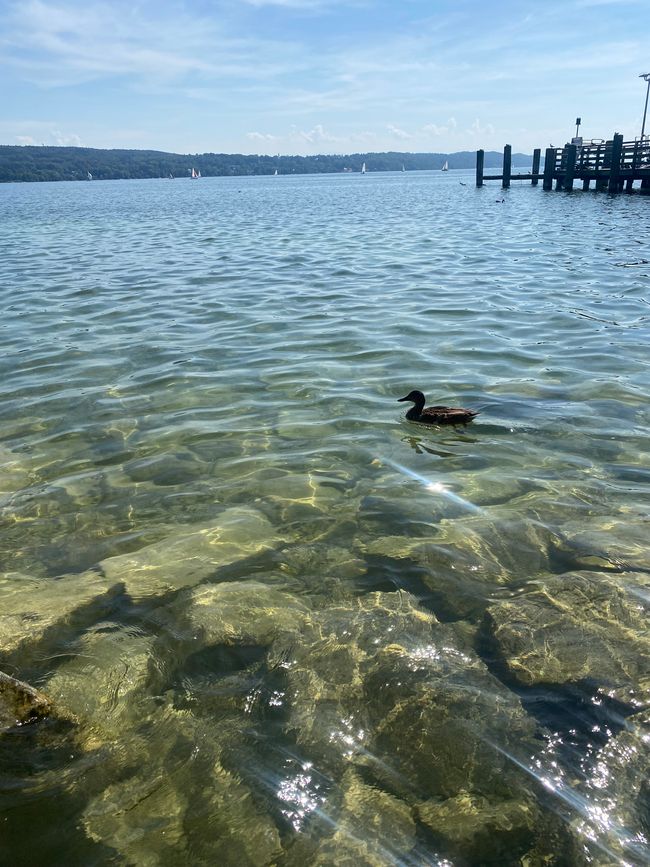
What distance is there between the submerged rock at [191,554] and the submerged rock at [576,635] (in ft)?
6.75

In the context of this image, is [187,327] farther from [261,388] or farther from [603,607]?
[603,607]

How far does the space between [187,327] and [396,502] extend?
7.88 metres

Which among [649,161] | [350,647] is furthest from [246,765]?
[649,161]

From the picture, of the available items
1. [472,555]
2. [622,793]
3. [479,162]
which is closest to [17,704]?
[622,793]

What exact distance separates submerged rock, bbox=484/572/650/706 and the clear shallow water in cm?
2

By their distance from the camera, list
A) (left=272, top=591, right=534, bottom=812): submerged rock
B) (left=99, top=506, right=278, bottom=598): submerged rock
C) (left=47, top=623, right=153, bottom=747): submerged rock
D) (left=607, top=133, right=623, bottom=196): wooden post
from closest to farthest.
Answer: (left=272, top=591, right=534, bottom=812): submerged rock
(left=47, top=623, right=153, bottom=747): submerged rock
(left=99, top=506, right=278, bottom=598): submerged rock
(left=607, top=133, right=623, bottom=196): wooden post

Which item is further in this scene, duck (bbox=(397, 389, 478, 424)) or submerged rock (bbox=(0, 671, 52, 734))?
duck (bbox=(397, 389, 478, 424))

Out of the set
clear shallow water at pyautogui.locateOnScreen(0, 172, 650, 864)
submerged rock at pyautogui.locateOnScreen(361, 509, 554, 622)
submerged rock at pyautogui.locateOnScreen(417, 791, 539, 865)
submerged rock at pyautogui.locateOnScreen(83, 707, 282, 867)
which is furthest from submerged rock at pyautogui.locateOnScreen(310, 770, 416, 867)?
submerged rock at pyautogui.locateOnScreen(361, 509, 554, 622)

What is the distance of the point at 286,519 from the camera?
18.2ft

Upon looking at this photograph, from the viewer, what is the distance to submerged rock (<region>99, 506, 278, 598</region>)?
470 centimetres

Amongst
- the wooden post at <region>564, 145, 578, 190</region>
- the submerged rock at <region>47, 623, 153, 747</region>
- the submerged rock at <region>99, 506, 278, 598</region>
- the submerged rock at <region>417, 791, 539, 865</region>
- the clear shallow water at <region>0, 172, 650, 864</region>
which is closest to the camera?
the submerged rock at <region>417, 791, 539, 865</region>

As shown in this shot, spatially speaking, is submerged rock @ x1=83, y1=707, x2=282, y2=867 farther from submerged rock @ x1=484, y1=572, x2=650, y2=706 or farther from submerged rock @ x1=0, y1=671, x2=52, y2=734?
submerged rock @ x1=484, y1=572, x2=650, y2=706

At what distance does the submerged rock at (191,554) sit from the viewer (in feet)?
15.4

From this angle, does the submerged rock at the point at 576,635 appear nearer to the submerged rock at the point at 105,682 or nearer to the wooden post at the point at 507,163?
the submerged rock at the point at 105,682
